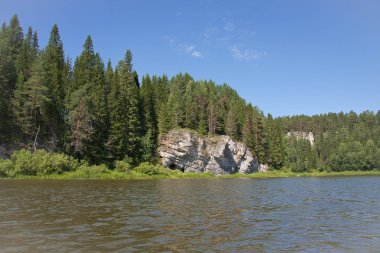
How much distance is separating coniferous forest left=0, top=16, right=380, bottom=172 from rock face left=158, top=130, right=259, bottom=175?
349 cm

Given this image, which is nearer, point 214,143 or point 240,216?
point 240,216

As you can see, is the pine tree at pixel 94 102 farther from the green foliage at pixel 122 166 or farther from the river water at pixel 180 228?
the river water at pixel 180 228

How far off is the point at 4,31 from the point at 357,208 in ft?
284

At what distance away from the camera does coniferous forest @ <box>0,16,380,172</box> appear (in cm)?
6950

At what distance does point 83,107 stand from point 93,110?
19.2 feet

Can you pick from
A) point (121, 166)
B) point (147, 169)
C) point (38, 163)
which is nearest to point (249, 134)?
point (147, 169)

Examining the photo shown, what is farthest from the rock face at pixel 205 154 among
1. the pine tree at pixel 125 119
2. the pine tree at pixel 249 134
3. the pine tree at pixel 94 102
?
the pine tree at pixel 94 102

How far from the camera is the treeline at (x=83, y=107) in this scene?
227 feet

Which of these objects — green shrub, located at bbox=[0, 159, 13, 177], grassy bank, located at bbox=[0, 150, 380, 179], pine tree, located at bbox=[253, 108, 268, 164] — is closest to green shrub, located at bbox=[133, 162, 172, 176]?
grassy bank, located at bbox=[0, 150, 380, 179]

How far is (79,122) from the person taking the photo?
70125mm

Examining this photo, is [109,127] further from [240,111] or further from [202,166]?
[240,111]

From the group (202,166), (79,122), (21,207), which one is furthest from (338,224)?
(202,166)

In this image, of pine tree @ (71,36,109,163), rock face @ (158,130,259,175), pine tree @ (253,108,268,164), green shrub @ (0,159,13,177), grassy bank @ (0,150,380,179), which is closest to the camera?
green shrub @ (0,159,13,177)

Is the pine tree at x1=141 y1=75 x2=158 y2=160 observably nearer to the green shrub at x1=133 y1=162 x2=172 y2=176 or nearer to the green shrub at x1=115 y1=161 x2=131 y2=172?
the green shrub at x1=133 y1=162 x2=172 y2=176
